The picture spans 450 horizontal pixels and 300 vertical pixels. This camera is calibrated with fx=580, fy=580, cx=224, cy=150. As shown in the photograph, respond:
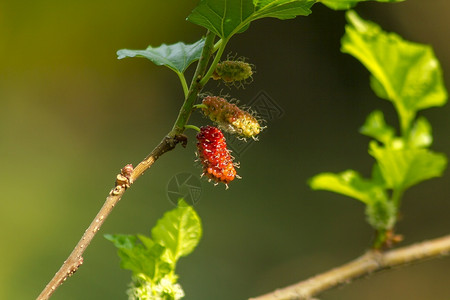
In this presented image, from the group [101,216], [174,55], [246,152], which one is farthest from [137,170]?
[246,152]

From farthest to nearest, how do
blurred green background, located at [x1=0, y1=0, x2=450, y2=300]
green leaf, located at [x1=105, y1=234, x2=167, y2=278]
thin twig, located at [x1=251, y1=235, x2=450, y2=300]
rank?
blurred green background, located at [x1=0, y1=0, x2=450, y2=300]
green leaf, located at [x1=105, y1=234, x2=167, y2=278]
thin twig, located at [x1=251, y1=235, x2=450, y2=300]

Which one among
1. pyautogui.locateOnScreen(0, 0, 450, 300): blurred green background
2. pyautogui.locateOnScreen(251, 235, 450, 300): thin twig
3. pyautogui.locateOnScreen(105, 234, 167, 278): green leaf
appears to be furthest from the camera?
pyautogui.locateOnScreen(0, 0, 450, 300): blurred green background

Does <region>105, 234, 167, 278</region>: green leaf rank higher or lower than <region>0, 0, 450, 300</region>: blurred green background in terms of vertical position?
lower

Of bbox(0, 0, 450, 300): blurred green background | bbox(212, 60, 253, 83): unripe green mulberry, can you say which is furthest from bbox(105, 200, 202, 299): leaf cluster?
bbox(0, 0, 450, 300): blurred green background

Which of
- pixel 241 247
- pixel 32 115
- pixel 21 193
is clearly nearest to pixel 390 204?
pixel 241 247

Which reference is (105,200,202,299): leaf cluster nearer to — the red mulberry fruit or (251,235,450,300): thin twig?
the red mulberry fruit

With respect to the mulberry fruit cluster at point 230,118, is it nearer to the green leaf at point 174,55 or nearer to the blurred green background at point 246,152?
the green leaf at point 174,55
